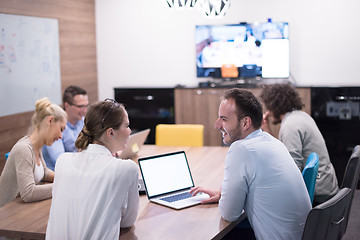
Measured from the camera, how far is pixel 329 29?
20.1 ft

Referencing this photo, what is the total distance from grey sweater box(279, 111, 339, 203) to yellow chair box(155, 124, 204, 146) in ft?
4.13

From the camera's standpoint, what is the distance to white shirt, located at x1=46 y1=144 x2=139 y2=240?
85.8 inches

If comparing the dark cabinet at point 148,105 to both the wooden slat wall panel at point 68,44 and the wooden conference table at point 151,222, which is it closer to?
the wooden slat wall panel at point 68,44

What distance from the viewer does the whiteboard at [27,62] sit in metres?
5.09

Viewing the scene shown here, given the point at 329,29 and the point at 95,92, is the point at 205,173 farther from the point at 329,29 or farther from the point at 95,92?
the point at 95,92

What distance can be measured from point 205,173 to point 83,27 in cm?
387

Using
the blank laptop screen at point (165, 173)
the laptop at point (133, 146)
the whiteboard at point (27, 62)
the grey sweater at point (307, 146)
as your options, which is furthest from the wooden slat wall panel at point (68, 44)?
the grey sweater at point (307, 146)

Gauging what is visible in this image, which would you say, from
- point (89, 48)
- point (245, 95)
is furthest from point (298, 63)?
point (245, 95)

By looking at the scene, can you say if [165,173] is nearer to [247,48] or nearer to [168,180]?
[168,180]

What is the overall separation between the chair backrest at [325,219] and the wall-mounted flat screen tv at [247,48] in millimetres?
3936

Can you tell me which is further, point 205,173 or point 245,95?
point 205,173

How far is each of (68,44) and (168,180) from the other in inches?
147

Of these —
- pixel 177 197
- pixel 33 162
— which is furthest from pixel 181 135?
pixel 33 162

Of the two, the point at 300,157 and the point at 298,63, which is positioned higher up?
the point at 298,63
